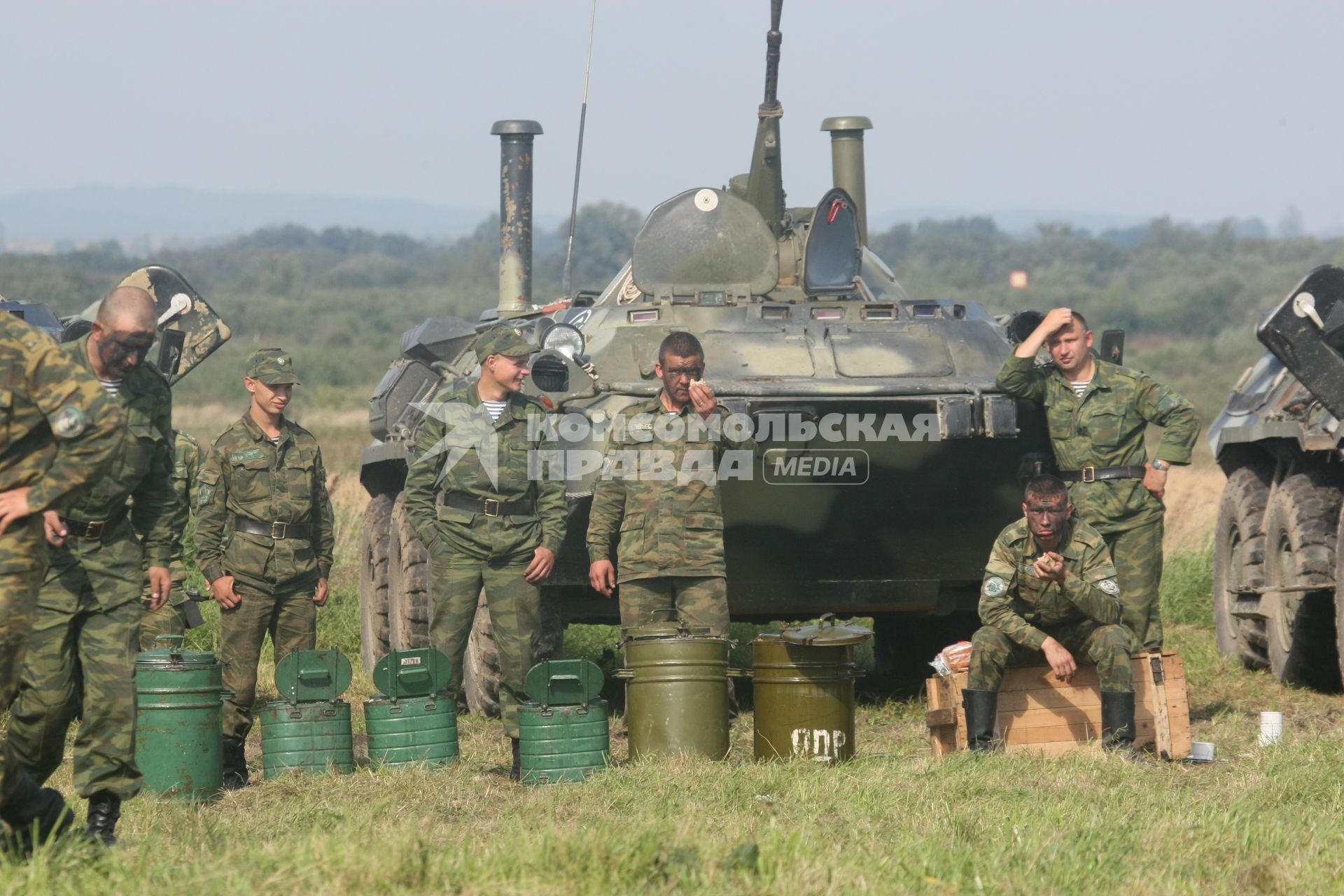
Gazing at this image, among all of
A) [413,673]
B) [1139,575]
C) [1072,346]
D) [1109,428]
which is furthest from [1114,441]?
[413,673]

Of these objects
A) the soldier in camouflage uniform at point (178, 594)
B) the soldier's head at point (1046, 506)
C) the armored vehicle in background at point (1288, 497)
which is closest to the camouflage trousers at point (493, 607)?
the soldier in camouflage uniform at point (178, 594)

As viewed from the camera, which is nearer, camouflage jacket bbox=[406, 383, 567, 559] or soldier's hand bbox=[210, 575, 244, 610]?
soldier's hand bbox=[210, 575, 244, 610]

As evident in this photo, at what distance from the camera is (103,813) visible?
18.9 ft

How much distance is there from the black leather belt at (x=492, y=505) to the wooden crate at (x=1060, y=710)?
69.4 inches

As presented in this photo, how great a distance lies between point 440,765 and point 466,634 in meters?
0.63

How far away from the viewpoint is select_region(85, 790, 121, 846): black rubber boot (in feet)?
18.8

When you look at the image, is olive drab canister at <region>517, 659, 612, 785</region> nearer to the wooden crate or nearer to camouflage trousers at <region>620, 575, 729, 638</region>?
camouflage trousers at <region>620, 575, 729, 638</region>

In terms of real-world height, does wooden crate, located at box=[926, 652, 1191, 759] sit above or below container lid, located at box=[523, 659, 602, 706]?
below

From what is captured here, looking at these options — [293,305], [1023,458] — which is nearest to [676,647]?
A: [1023,458]

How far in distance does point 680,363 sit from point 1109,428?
6.40 feet

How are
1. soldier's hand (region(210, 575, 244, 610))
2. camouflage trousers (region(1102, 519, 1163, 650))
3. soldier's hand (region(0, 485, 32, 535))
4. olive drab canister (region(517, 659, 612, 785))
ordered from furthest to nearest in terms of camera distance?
camouflage trousers (region(1102, 519, 1163, 650))
soldier's hand (region(210, 575, 244, 610))
olive drab canister (region(517, 659, 612, 785))
soldier's hand (region(0, 485, 32, 535))

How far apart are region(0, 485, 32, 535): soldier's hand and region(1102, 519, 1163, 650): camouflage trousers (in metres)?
4.93

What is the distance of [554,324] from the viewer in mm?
9461

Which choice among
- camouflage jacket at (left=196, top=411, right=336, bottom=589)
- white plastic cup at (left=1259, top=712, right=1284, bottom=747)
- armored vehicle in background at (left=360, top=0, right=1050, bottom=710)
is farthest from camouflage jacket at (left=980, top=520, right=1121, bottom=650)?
camouflage jacket at (left=196, top=411, right=336, bottom=589)
